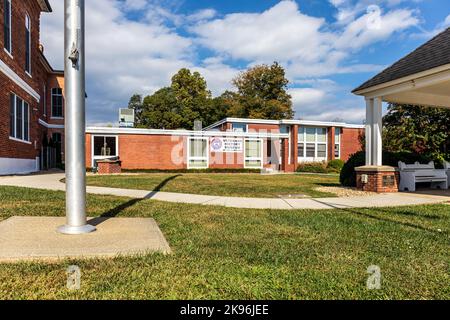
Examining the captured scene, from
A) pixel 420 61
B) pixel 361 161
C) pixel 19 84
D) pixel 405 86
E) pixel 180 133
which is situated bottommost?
pixel 361 161

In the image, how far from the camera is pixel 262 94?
167 ft

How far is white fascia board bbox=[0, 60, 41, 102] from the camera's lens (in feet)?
46.4

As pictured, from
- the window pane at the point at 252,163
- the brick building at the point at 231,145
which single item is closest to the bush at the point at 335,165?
the brick building at the point at 231,145

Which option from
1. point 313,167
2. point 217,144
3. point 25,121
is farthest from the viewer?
point 313,167

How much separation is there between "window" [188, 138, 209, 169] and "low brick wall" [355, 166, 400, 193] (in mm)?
18429

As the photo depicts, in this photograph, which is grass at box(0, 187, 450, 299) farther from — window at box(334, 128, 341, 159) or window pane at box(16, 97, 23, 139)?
window at box(334, 128, 341, 159)

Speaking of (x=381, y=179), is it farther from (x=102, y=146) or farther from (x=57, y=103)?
(x=57, y=103)

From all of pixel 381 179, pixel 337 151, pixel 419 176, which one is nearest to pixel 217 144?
pixel 337 151

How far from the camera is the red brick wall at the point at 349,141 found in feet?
113

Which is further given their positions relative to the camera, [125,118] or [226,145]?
[125,118]

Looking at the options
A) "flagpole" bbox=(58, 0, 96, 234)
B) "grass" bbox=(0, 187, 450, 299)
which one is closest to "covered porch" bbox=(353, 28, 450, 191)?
"grass" bbox=(0, 187, 450, 299)

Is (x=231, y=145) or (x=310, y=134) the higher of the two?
(x=310, y=134)

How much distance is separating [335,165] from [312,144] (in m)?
3.47
